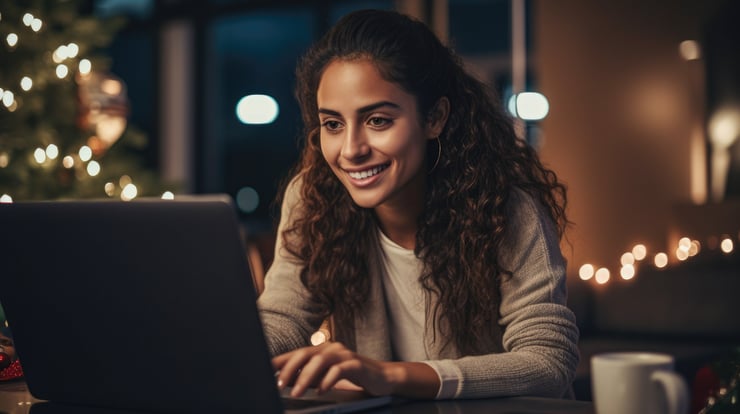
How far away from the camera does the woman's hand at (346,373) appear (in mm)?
1003

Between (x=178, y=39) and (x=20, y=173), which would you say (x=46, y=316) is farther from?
(x=178, y=39)

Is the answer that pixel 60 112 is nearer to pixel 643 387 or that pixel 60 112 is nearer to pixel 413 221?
pixel 413 221

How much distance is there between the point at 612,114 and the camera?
17.9 ft

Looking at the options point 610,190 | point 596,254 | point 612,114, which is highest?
point 612,114

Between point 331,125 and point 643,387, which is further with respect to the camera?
point 331,125

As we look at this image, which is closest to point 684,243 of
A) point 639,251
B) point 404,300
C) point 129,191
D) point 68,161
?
point 639,251

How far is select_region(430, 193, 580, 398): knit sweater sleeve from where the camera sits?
1172 millimetres

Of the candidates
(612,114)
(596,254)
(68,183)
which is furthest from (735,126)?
(68,183)

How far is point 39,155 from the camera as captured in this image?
3936mm

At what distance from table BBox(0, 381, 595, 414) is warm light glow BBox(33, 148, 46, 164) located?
9.67ft

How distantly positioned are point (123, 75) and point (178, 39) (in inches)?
22.0

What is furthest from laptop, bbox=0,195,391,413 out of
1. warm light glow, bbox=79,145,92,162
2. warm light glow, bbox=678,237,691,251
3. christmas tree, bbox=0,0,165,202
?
warm light glow, bbox=678,237,691,251

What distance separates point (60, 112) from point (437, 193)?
120 inches

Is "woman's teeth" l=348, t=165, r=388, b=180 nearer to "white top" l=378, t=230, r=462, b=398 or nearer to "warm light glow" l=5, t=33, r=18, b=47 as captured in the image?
"white top" l=378, t=230, r=462, b=398
